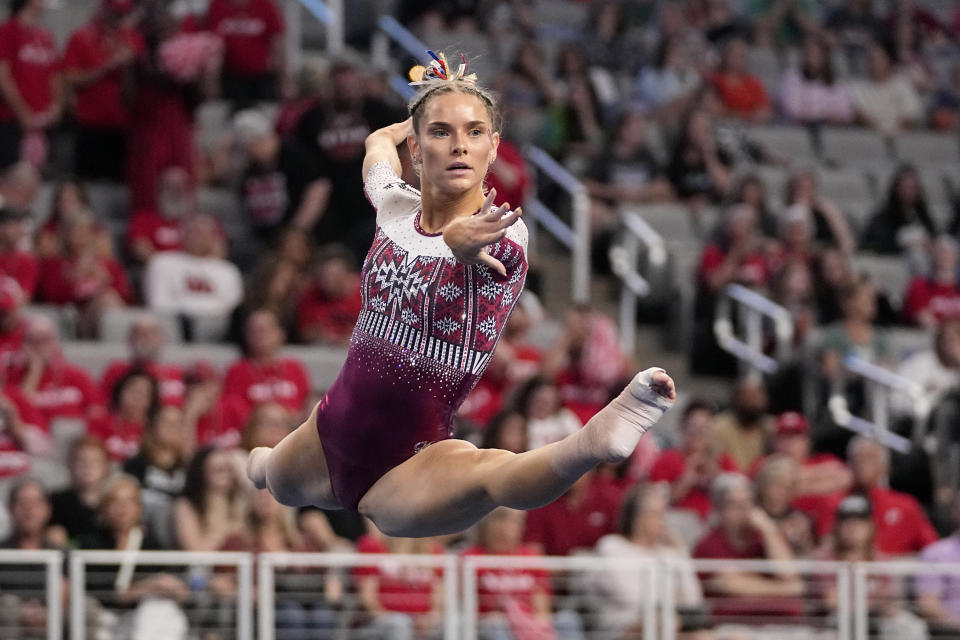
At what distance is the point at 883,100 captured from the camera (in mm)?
13977

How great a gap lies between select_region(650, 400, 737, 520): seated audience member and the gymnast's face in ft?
15.4

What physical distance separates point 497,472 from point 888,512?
5.04 meters

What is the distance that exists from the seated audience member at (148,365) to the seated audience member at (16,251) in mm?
712

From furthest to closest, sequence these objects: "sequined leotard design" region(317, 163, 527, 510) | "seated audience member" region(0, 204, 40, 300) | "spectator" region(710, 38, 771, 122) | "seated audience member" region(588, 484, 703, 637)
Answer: "spectator" region(710, 38, 771, 122)
"seated audience member" region(0, 204, 40, 300)
"seated audience member" region(588, 484, 703, 637)
"sequined leotard design" region(317, 163, 527, 510)

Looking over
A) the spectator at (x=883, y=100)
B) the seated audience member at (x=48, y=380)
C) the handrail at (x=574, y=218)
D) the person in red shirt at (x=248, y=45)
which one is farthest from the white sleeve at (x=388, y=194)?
the spectator at (x=883, y=100)

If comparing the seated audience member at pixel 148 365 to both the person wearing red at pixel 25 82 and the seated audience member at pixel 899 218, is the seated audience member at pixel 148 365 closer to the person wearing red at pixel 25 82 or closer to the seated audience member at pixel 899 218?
the person wearing red at pixel 25 82

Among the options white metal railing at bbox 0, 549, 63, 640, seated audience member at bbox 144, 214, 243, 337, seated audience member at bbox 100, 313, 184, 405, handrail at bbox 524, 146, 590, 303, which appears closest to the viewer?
white metal railing at bbox 0, 549, 63, 640

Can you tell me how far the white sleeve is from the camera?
512 centimetres

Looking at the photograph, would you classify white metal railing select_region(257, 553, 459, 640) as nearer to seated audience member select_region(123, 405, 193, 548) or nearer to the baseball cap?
seated audience member select_region(123, 405, 193, 548)

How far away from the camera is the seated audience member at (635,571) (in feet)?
26.8

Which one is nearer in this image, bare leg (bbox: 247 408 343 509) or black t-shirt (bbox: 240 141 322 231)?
bare leg (bbox: 247 408 343 509)

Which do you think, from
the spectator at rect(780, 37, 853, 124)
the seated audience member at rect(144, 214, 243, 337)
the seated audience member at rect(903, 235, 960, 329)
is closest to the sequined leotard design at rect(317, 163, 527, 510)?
the seated audience member at rect(144, 214, 243, 337)

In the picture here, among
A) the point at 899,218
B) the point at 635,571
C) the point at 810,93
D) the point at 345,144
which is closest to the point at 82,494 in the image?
the point at 635,571

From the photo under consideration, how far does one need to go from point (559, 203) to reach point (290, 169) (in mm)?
2448
